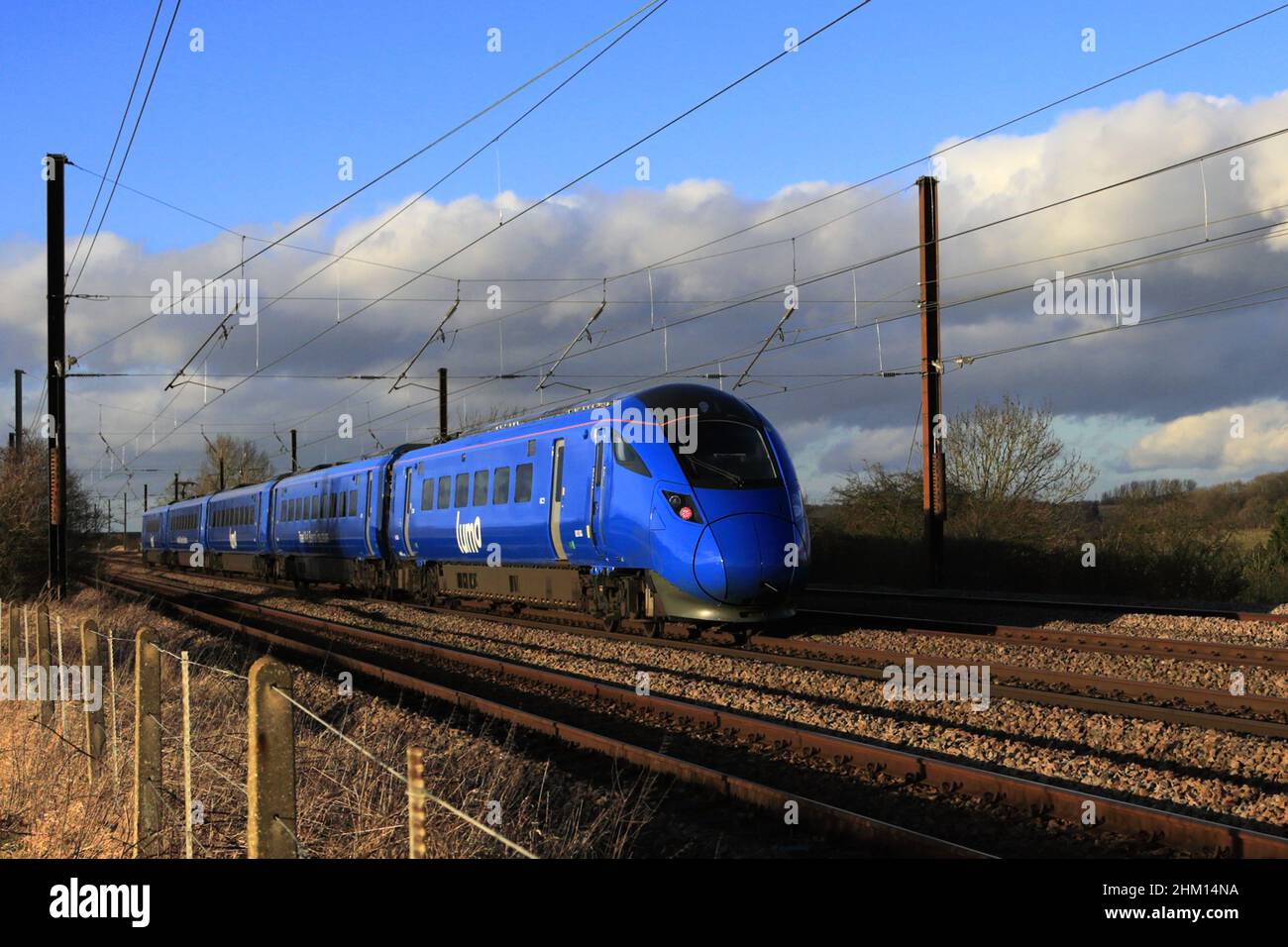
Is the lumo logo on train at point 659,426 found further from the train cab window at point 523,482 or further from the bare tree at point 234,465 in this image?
the bare tree at point 234,465

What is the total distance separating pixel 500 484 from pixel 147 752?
42.6 feet

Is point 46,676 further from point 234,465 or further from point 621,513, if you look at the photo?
point 234,465

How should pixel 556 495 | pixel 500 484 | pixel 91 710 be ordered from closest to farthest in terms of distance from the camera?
pixel 91 710 → pixel 556 495 → pixel 500 484

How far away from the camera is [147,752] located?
6.49 meters

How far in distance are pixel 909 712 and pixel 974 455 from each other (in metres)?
21.4

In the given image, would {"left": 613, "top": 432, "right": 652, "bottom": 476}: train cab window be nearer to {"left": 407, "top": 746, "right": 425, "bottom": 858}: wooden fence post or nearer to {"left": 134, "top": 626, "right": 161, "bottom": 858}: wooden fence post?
{"left": 134, "top": 626, "right": 161, "bottom": 858}: wooden fence post

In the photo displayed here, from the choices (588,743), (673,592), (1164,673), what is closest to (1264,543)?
(1164,673)

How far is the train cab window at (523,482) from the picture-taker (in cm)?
1827

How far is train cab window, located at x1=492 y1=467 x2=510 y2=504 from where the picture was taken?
19141 mm

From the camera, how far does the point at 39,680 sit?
10.8 m

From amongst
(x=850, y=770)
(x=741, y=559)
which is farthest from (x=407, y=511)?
(x=850, y=770)

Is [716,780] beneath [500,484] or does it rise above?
beneath

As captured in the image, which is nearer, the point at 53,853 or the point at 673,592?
the point at 53,853
